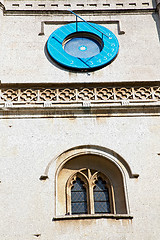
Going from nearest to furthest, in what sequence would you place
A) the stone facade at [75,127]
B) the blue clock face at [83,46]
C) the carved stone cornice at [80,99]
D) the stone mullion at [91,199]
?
1. the stone facade at [75,127]
2. the stone mullion at [91,199]
3. the carved stone cornice at [80,99]
4. the blue clock face at [83,46]

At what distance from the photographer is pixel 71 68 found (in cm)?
1254

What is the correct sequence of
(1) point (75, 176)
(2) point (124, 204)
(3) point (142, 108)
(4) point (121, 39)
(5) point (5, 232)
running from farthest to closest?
(4) point (121, 39) < (3) point (142, 108) < (1) point (75, 176) < (2) point (124, 204) < (5) point (5, 232)

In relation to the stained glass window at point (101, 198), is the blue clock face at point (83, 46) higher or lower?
higher

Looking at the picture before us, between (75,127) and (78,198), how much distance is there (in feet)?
6.04

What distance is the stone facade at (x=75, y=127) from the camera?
9430 mm

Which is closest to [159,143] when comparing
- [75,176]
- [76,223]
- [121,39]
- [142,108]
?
[142,108]

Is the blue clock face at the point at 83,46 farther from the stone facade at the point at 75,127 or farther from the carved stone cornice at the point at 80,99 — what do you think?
the carved stone cornice at the point at 80,99

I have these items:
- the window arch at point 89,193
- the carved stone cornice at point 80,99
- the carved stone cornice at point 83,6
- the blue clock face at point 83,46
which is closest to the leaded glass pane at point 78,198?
the window arch at point 89,193

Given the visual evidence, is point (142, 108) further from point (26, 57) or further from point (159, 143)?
point (26, 57)

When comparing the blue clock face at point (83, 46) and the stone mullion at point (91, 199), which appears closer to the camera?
the stone mullion at point (91, 199)

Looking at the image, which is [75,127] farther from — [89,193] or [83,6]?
[83,6]

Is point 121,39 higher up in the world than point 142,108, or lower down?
higher up

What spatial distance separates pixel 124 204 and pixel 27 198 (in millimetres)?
2227

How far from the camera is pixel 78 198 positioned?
10383 millimetres
